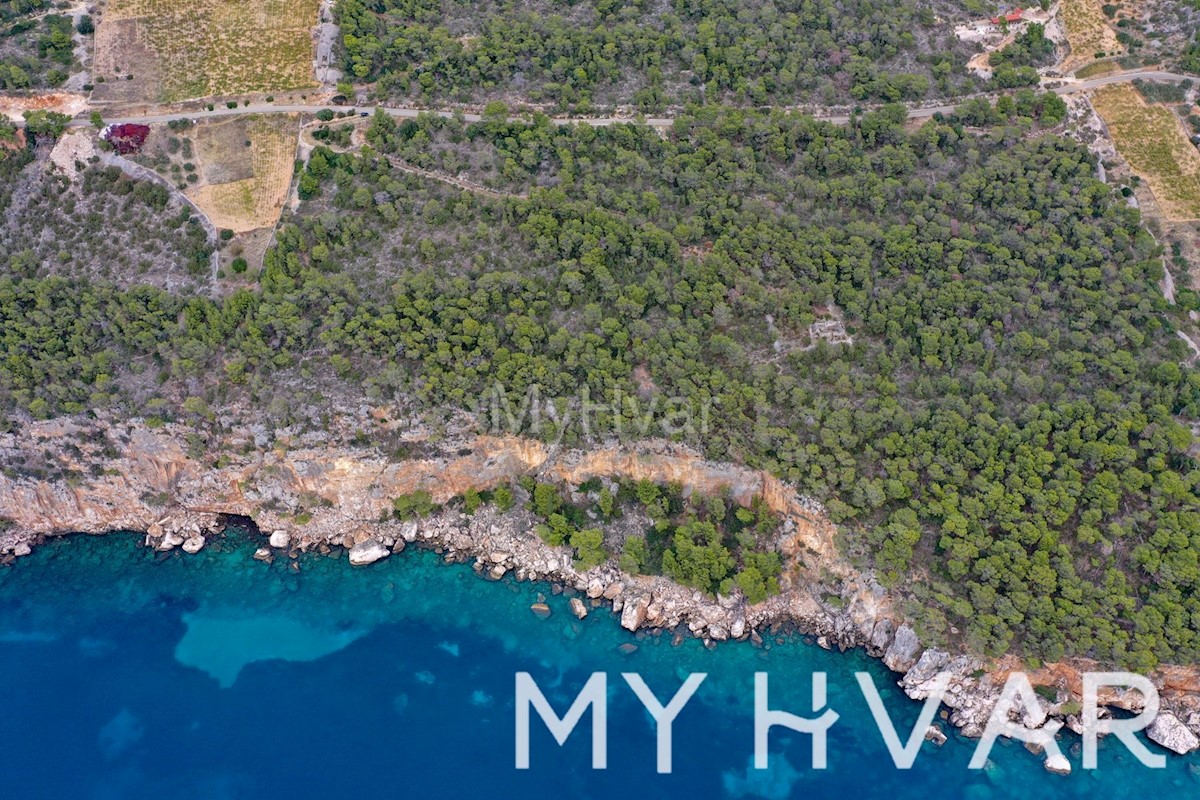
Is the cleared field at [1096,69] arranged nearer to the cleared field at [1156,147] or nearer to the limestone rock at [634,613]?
the cleared field at [1156,147]

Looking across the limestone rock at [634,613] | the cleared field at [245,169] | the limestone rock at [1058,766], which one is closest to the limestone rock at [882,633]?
the limestone rock at [1058,766]

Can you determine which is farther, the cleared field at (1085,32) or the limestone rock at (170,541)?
the cleared field at (1085,32)

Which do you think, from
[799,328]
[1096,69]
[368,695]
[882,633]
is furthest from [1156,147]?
[368,695]

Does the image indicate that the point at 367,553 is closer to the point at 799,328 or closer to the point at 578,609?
the point at 578,609

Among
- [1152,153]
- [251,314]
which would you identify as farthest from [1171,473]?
[251,314]

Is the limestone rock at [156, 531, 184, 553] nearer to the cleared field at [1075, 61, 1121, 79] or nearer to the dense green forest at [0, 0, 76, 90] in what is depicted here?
the dense green forest at [0, 0, 76, 90]
